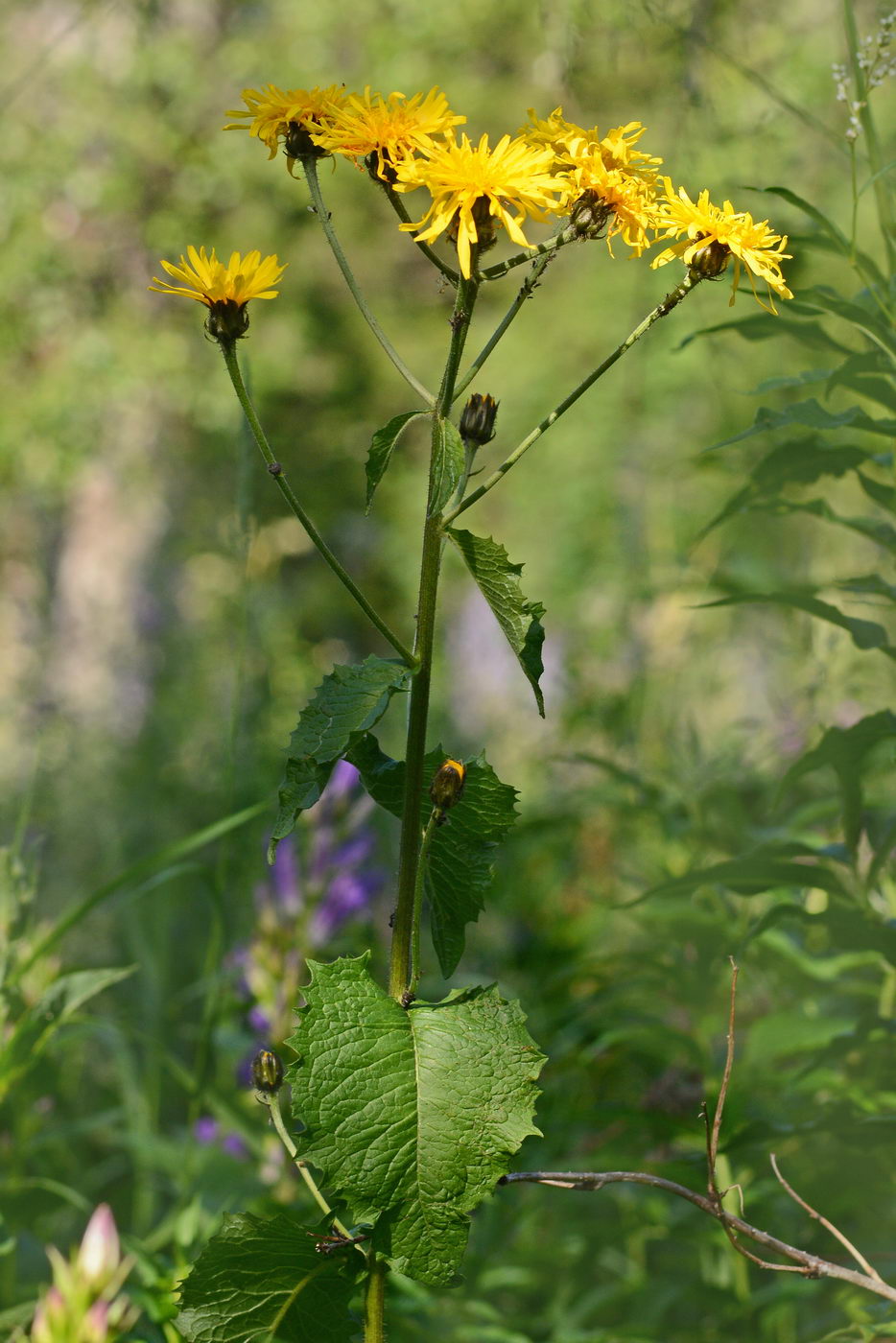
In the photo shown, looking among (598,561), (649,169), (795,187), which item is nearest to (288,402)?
→ (598,561)

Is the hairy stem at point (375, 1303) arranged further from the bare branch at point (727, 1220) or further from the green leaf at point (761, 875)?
the green leaf at point (761, 875)

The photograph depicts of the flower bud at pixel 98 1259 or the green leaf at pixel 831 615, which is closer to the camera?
the flower bud at pixel 98 1259

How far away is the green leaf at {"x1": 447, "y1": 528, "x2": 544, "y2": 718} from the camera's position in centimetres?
60

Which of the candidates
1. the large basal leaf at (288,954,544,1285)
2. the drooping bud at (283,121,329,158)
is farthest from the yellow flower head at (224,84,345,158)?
the large basal leaf at (288,954,544,1285)

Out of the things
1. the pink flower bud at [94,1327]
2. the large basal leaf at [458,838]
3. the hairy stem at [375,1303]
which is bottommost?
the pink flower bud at [94,1327]

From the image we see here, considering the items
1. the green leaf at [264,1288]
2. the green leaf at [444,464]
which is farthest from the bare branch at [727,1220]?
the green leaf at [444,464]

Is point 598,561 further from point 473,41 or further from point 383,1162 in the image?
point 383,1162

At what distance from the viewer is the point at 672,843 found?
1.44 metres

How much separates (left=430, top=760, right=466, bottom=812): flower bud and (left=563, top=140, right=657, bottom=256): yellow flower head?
11.0 inches

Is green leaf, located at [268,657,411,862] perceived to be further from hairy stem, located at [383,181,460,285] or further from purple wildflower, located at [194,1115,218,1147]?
purple wildflower, located at [194,1115,218,1147]

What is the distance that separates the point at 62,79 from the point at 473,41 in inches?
71.6

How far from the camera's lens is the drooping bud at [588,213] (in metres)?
0.62

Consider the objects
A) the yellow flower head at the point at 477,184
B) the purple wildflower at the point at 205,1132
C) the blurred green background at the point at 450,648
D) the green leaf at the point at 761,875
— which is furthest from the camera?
the purple wildflower at the point at 205,1132

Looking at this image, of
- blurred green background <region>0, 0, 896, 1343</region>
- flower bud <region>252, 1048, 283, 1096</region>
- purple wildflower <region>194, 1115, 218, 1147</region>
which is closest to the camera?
flower bud <region>252, 1048, 283, 1096</region>
